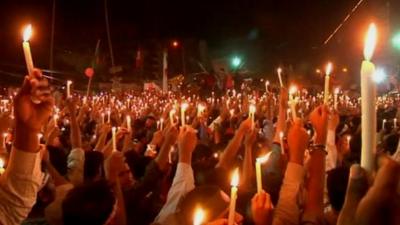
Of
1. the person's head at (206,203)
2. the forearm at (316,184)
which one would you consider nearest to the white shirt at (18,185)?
the person's head at (206,203)

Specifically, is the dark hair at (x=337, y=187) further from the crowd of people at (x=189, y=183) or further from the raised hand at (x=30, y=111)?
the raised hand at (x=30, y=111)

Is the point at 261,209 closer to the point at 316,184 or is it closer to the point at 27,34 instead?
the point at 316,184

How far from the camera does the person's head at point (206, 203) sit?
3281 millimetres

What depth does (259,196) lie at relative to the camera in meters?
3.05

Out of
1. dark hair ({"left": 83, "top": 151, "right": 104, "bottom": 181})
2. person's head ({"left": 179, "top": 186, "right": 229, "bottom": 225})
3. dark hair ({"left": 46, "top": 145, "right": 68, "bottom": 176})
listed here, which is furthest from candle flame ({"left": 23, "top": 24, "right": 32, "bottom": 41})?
dark hair ({"left": 46, "top": 145, "right": 68, "bottom": 176})

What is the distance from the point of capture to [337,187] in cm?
315

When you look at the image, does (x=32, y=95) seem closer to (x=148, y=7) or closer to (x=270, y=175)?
(x=270, y=175)

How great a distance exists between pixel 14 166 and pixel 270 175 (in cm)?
273

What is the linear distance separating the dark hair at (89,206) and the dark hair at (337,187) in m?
1.09

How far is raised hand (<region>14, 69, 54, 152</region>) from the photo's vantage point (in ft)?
7.87

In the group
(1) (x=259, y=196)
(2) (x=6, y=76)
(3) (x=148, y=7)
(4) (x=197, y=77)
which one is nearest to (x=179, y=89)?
(4) (x=197, y=77)

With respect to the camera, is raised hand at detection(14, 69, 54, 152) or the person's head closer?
raised hand at detection(14, 69, 54, 152)

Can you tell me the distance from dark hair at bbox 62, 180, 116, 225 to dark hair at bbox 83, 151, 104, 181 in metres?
1.79

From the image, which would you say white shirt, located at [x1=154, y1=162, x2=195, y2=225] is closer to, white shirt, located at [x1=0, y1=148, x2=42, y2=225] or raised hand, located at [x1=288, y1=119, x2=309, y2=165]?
raised hand, located at [x1=288, y1=119, x2=309, y2=165]
